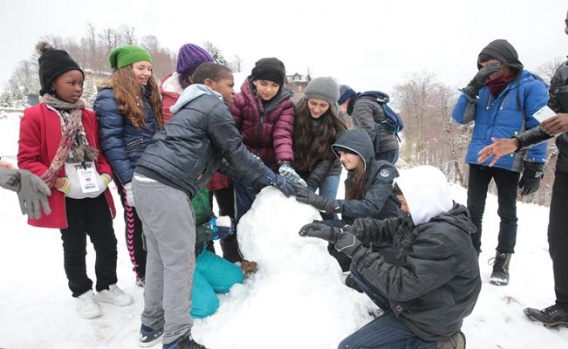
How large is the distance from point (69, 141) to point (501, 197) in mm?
3299

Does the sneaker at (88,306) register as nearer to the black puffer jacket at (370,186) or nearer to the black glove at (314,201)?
the black glove at (314,201)

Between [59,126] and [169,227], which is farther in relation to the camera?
[59,126]

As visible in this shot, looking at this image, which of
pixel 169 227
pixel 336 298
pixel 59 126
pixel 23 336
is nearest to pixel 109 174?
pixel 59 126

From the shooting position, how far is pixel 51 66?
215cm

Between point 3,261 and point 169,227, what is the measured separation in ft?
8.98

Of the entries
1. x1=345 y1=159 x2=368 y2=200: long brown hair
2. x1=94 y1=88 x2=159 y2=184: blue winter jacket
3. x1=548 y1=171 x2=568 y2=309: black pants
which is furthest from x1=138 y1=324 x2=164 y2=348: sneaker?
x1=548 y1=171 x2=568 y2=309: black pants

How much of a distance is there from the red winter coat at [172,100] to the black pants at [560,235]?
243cm

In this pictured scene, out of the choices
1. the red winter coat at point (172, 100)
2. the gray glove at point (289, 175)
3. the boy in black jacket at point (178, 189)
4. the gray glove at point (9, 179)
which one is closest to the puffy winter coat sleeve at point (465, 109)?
the gray glove at point (289, 175)

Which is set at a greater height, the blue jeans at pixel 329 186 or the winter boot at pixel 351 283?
the blue jeans at pixel 329 186

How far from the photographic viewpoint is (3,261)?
3332mm

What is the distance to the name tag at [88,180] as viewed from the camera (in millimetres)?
2232

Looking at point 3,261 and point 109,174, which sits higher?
point 109,174

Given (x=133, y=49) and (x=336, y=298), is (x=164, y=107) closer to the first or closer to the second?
(x=133, y=49)

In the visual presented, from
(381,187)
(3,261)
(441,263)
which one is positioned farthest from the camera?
(3,261)
